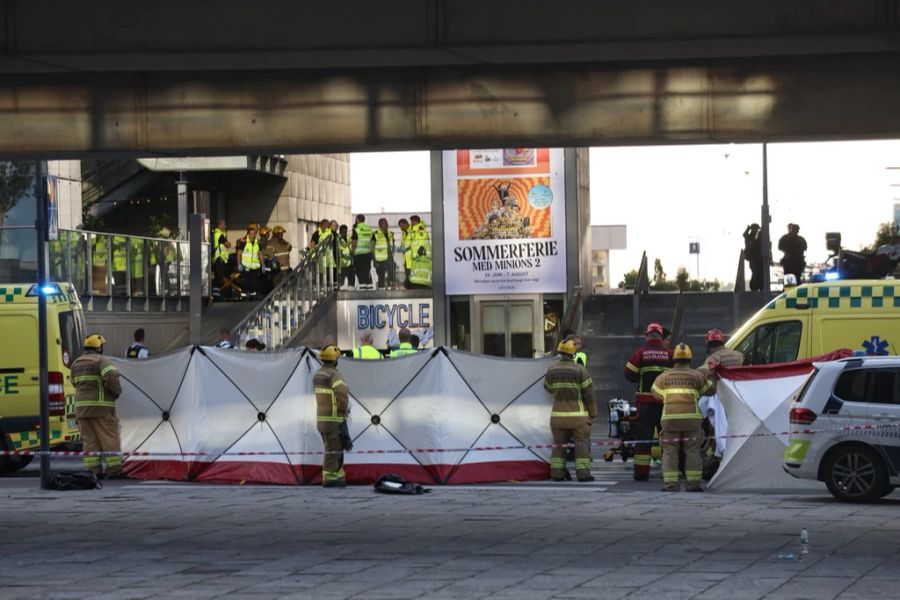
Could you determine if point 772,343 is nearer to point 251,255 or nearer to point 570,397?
point 570,397

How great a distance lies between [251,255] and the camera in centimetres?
3781

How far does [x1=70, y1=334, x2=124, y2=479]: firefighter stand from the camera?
20531 mm

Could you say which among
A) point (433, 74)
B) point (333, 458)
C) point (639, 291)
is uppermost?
point (433, 74)

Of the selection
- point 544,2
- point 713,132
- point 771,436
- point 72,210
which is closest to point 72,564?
point 544,2

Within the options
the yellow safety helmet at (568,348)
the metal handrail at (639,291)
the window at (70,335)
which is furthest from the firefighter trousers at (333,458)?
the metal handrail at (639,291)

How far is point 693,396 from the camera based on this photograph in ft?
60.6

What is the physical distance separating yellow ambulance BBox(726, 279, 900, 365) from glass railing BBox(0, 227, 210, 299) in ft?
51.3

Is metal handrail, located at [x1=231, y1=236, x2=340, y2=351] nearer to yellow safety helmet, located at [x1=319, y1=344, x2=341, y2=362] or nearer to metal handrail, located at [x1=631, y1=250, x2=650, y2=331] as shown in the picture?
metal handrail, located at [x1=631, y1=250, x2=650, y2=331]

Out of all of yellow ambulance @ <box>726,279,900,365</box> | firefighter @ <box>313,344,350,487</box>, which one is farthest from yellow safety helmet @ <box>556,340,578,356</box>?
firefighter @ <box>313,344,350,487</box>

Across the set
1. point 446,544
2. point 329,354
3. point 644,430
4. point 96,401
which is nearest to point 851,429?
point 644,430

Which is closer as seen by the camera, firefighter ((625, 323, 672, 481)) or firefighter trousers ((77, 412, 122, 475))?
firefighter ((625, 323, 672, 481))

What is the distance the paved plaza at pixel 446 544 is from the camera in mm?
11500

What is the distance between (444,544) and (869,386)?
220 inches

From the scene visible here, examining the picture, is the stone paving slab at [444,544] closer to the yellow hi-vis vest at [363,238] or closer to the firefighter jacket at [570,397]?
the firefighter jacket at [570,397]
